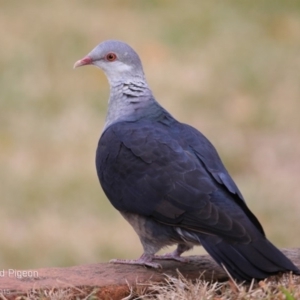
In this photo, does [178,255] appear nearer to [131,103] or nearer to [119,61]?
[131,103]

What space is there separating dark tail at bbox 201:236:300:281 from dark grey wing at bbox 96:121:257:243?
5cm

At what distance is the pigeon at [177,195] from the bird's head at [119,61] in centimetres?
33

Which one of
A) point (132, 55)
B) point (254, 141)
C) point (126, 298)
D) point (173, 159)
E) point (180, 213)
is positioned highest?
point (254, 141)

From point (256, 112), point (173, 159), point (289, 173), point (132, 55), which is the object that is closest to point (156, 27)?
point (256, 112)

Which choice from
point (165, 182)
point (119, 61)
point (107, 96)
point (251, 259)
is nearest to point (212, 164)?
point (165, 182)

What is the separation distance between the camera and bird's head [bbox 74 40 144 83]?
5777 millimetres

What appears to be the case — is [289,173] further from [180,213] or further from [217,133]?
[180,213]

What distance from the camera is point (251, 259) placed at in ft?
14.8

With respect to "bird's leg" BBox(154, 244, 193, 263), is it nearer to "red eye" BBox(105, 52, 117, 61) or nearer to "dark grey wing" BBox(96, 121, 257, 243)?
"dark grey wing" BBox(96, 121, 257, 243)

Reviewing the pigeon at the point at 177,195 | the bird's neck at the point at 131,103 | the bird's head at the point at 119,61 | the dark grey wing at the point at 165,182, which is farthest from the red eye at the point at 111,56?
the dark grey wing at the point at 165,182

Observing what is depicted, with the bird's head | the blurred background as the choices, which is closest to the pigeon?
the bird's head

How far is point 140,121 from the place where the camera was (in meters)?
5.34

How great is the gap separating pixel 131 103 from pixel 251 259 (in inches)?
59.2

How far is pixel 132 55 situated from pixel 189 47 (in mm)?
6963
